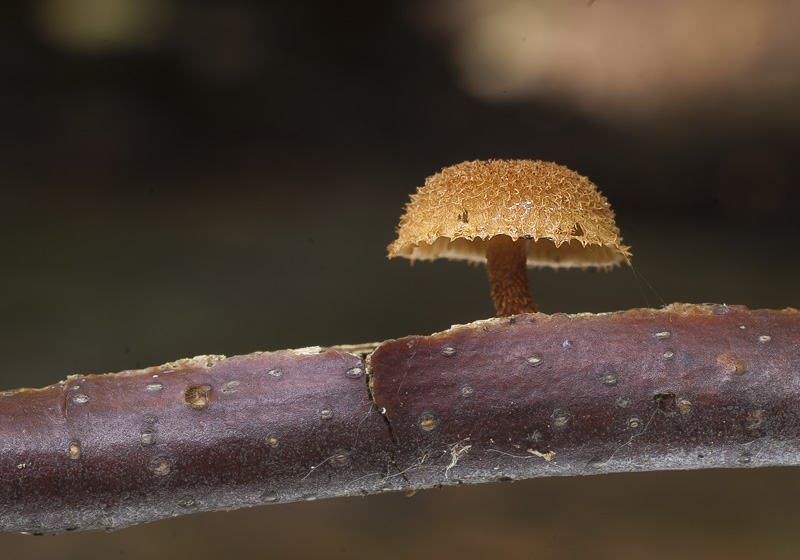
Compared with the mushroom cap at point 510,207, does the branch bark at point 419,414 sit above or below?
below

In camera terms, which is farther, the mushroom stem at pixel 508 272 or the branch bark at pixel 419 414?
the mushroom stem at pixel 508 272

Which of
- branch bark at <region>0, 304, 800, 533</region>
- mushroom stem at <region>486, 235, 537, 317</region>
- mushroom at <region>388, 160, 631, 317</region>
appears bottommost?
branch bark at <region>0, 304, 800, 533</region>

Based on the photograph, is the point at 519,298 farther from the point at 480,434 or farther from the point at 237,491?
the point at 237,491

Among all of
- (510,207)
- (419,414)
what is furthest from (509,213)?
(419,414)

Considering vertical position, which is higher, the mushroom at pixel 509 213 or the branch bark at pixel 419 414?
the mushroom at pixel 509 213

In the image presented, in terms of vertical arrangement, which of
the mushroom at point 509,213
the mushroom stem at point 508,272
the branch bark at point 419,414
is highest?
the mushroom at point 509,213
